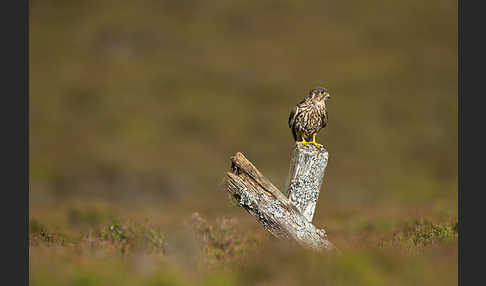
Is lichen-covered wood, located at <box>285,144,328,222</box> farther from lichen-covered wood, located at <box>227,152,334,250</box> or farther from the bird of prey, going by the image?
the bird of prey

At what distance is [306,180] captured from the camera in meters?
7.02

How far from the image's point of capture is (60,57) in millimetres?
38312

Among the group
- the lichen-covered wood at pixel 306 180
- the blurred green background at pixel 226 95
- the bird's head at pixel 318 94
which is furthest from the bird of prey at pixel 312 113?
the blurred green background at pixel 226 95

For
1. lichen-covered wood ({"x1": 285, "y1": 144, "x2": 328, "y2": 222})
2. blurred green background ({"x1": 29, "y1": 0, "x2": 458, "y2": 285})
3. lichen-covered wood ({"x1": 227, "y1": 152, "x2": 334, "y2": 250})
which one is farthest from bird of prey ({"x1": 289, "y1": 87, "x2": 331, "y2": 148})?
blurred green background ({"x1": 29, "y1": 0, "x2": 458, "y2": 285})

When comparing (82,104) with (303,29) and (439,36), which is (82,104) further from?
(439,36)

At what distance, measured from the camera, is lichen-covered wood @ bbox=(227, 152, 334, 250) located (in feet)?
20.9

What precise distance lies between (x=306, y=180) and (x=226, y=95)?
97.6ft

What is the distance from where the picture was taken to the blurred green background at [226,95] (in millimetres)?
28625

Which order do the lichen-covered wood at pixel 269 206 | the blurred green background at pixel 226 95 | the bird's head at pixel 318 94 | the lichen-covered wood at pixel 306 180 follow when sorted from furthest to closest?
the blurred green background at pixel 226 95 < the bird's head at pixel 318 94 < the lichen-covered wood at pixel 306 180 < the lichen-covered wood at pixel 269 206

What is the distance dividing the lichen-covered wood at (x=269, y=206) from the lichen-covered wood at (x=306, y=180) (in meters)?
0.33

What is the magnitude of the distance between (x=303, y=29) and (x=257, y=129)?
45.7 feet

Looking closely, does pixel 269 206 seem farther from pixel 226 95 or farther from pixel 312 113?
pixel 226 95

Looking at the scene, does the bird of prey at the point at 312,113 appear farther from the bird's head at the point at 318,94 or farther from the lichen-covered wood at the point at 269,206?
the lichen-covered wood at the point at 269,206

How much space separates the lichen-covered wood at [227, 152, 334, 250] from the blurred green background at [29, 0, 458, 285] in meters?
15.2
